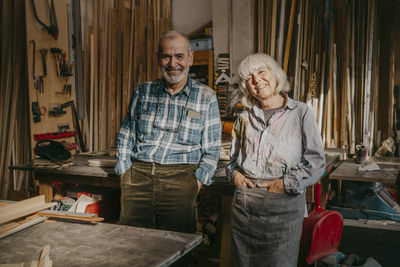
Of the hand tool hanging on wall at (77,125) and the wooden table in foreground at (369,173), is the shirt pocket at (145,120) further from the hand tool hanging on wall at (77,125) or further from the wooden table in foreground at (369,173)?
the hand tool hanging on wall at (77,125)

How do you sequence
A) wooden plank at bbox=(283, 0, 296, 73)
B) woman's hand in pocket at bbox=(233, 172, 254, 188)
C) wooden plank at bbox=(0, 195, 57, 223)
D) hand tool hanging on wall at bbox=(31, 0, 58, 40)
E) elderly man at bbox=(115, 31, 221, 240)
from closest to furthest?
wooden plank at bbox=(0, 195, 57, 223), woman's hand in pocket at bbox=(233, 172, 254, 188), elderly man at bbox=(115, 31, 221, 240), wooden plank at bbox=(283, 0, 296, 73), hand tool hanging on wall at bbox=(31, 0, 58, 40)

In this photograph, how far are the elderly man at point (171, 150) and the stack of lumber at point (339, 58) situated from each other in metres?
2.15

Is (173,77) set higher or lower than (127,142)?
higher

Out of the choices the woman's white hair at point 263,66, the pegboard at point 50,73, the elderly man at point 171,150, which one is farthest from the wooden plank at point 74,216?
the pegboard at point 50,73

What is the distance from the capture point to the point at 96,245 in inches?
54.9

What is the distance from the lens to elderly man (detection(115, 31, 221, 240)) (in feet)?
7.41

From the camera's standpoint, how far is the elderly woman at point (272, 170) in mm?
1873

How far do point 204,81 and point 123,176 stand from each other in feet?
8.99

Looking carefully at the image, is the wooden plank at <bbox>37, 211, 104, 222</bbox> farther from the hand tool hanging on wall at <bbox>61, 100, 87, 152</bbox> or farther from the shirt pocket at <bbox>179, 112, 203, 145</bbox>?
the hand tool hanging on wall at <bbox>61, 100, 87, 152</bbox>

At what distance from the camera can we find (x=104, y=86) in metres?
5.33

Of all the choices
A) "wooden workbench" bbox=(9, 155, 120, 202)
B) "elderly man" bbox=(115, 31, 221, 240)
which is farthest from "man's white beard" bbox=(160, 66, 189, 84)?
"wooden workbench" bbox=(9, 155, 120, 202)

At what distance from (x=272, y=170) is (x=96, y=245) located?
95cm

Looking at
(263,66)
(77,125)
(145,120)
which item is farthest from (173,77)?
(77,125)

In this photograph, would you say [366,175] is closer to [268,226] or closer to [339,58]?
[268,226]
